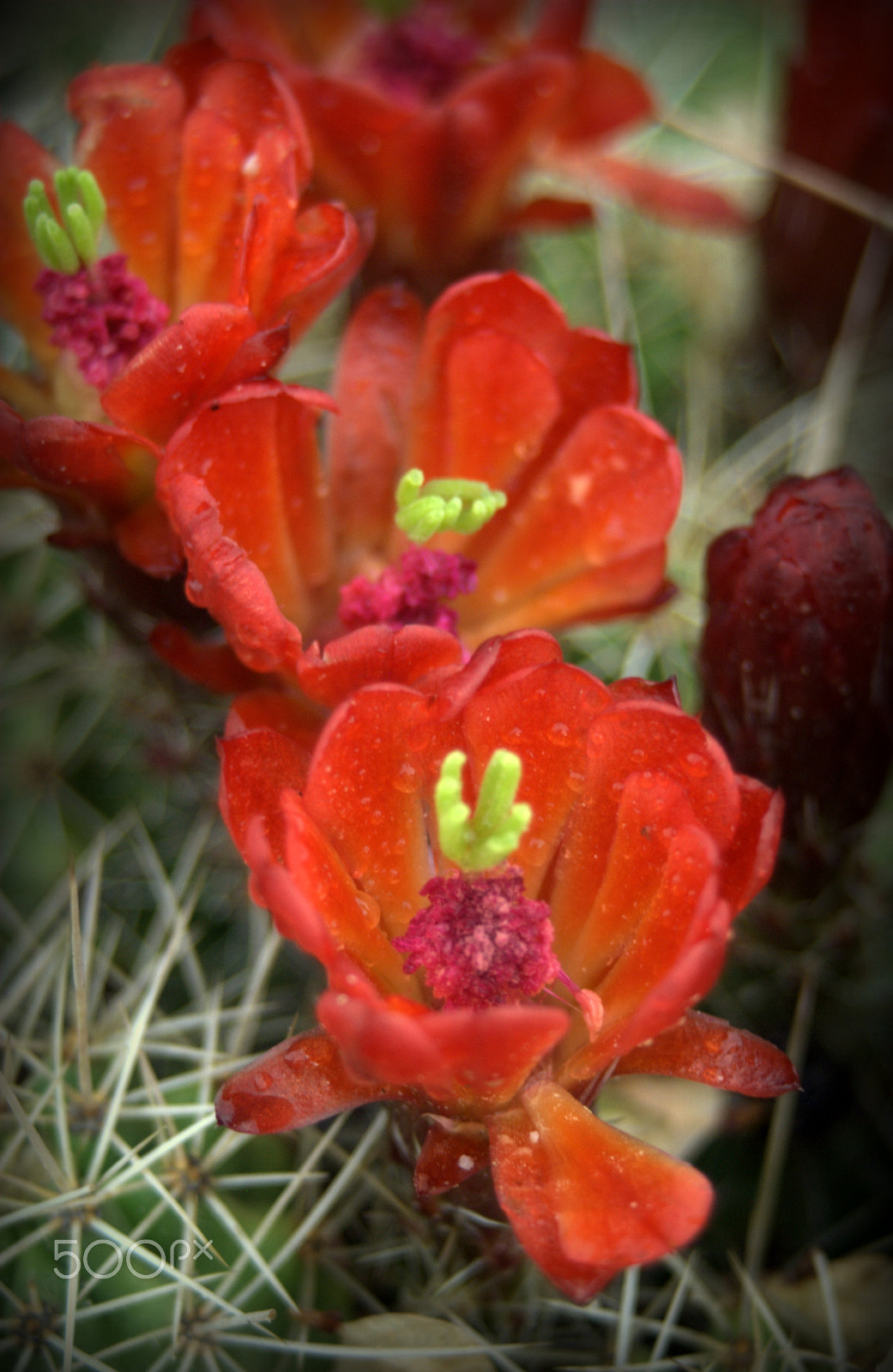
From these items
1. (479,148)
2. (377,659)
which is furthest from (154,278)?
(377,659)

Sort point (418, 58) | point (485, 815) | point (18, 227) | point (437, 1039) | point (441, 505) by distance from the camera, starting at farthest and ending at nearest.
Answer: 1. point (418, 58)
2. point (18, 227)
3. point (441, 505)
4. point (485, 815)
5. point (437, 1039)

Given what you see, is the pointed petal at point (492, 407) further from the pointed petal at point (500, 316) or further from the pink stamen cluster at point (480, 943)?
the pink stamen cluster at point (480, 943)

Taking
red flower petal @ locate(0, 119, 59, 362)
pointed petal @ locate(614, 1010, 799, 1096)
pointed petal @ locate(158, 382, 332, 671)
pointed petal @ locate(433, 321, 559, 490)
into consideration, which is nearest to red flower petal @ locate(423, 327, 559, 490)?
pointed petal @ locate(433, 321, 559, 490)

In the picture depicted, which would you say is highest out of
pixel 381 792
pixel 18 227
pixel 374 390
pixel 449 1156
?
pixel 18 227

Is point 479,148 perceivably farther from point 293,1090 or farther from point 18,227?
point 293,1090

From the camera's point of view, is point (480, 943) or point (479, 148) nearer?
point (480, 943)

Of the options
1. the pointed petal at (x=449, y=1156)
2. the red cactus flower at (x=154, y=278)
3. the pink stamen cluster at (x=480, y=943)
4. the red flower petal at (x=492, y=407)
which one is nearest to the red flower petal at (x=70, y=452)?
the red cactus flower at (x=154, y=278)

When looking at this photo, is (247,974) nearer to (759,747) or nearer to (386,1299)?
(386,1299)

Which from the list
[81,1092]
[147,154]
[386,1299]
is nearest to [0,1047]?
[81,1092]
